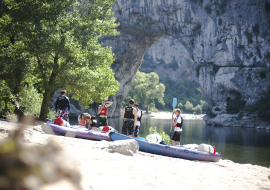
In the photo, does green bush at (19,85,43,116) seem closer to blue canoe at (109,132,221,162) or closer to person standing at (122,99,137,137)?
person standing at (122,99,137,137)

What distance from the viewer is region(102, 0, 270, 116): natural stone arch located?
32156 mm

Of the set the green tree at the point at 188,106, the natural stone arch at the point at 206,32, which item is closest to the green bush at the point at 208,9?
the natural stone arch at the point at 206,32

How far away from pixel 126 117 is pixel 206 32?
31.9m

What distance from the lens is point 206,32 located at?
115ft

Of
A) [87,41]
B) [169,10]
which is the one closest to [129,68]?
[169,10]

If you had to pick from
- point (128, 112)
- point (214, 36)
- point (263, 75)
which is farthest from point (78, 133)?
point (214, 36)

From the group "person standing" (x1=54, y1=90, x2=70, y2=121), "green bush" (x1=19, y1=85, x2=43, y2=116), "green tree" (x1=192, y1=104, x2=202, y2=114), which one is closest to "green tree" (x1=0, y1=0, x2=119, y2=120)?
"person standing" (x1=54, y1=90, x2=70, y2=121)

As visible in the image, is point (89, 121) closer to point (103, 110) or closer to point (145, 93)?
point (103, 110)

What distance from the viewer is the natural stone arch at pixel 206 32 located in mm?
32156

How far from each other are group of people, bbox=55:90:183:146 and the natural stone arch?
2830cm

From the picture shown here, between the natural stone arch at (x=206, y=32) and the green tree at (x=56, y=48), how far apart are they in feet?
88.3

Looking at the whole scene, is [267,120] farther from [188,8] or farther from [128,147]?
[128,147]

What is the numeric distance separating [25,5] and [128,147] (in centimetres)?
744

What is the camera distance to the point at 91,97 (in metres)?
11.1
